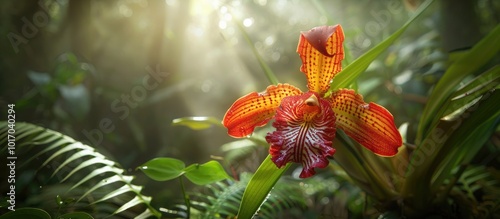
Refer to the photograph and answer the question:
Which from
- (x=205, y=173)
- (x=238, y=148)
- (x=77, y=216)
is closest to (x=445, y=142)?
(x=205, y=173)

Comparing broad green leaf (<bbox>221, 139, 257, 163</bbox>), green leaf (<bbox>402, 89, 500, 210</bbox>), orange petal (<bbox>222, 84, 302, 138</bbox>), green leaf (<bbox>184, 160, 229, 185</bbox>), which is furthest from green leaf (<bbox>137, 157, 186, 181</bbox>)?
broad green leaf (<bbox>221, 139, 257, 163</bbox>)

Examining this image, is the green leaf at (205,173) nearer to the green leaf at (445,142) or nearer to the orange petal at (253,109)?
the orange petal at (253,109)

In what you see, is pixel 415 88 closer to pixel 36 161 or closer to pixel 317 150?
pixel 317 150

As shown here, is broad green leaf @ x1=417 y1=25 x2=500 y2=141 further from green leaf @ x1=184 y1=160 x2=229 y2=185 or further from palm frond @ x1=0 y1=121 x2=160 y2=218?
palm frond @ x1=0 y1=121 x2=160 y2=218

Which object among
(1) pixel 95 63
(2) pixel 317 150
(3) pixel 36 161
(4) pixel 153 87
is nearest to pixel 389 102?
(2) pixel 317 150

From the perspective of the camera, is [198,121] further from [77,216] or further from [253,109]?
[77,216]

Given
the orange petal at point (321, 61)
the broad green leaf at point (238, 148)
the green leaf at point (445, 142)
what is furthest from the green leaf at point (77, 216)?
the broad green leaf at point (238, 148)
